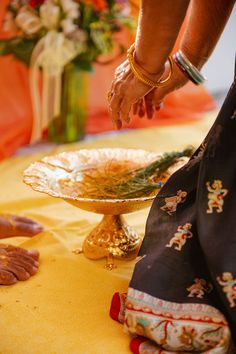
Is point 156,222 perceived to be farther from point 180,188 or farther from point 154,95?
point 154,95

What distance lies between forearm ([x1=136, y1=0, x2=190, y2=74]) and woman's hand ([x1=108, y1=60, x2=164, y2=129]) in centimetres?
5

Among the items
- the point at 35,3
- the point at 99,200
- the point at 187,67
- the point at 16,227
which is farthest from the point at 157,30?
the point at 35,3

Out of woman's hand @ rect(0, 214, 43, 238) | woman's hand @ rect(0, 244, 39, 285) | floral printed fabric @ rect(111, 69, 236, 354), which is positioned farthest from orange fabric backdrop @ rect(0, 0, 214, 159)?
floral printed fabric @ rect(111, 69, 236, 354)

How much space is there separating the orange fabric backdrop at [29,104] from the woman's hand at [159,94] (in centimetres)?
99

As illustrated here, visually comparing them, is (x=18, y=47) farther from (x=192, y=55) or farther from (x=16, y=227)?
(x=192, y=55)

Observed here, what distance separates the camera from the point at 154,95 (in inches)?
51.7

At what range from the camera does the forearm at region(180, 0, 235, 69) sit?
117 cm

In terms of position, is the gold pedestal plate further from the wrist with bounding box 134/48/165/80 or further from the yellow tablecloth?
the wrist with bounding box 134/48/165/80

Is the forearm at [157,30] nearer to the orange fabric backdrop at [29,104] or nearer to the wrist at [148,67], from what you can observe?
the wrist at [148,67]

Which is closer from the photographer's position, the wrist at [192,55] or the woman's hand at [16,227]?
the wrist at [192,55]

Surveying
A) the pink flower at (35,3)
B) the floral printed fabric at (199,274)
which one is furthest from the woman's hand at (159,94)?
the pink flower at (35,3)

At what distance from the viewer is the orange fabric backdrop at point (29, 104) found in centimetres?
236

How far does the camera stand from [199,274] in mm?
1010

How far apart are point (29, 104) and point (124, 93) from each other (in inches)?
55.4
